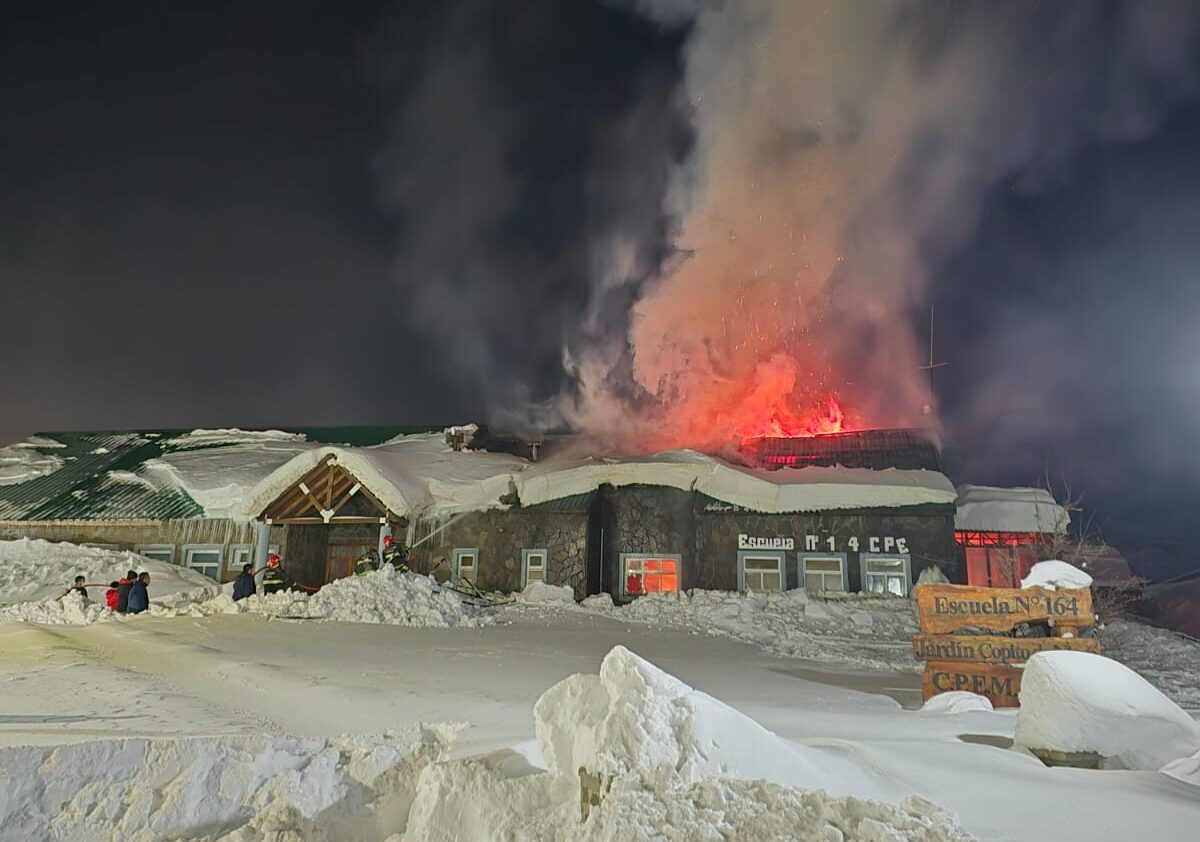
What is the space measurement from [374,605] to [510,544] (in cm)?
703

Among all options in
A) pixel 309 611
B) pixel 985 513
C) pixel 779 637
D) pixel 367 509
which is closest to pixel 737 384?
pixel 985 513

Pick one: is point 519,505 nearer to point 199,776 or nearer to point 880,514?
point 880,514

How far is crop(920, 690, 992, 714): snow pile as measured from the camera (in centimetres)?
720

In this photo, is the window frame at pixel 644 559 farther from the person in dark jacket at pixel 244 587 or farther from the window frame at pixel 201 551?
the window frame at pixel 201 551

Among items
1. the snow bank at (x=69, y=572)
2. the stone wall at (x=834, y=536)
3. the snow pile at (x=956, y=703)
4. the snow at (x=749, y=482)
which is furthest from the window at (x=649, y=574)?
the snow pile at (x=956, y=703)

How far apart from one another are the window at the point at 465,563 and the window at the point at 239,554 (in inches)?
320

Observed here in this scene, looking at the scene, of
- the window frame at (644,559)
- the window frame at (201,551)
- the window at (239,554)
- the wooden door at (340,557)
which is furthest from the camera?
the window frame at (201,551)

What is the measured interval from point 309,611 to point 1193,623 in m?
30.7

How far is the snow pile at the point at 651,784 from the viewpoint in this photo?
3.09 meters

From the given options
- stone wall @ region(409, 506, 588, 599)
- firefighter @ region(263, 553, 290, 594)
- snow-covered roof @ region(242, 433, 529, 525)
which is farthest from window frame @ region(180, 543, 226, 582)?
firefighter @ region(263, 553, 290, 594)

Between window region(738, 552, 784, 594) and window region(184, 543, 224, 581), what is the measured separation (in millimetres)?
17783

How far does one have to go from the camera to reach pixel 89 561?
21547mm

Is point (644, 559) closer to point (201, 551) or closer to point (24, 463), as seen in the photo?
point (201, 551)

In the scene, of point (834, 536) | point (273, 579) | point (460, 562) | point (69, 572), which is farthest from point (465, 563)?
point (69, 572)
